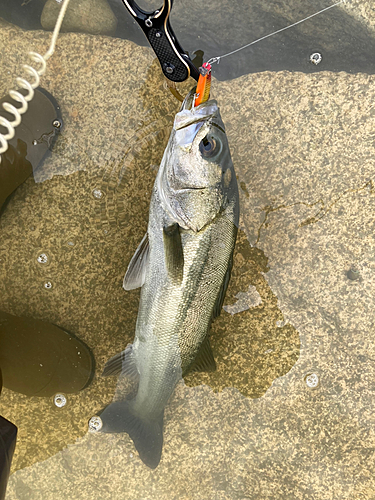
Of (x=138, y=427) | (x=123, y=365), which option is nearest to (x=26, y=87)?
(x=123, y=365)

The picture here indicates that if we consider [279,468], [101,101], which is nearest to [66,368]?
[279,468]

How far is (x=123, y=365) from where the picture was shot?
7.30 ft

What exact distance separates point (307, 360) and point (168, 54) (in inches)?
86.5

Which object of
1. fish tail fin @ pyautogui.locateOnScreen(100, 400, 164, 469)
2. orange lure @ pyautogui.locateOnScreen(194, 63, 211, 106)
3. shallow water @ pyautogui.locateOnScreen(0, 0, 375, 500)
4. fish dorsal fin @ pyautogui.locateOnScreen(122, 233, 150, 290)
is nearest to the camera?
orange lure @ pyautogui.locateOnScreen(194, 63, 211, 106)

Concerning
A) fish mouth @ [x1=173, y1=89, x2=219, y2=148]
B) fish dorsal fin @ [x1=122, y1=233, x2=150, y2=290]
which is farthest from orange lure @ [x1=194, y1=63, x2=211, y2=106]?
fish dorsal fin @ [x1=122, y1=233, x2=150, y2=290]

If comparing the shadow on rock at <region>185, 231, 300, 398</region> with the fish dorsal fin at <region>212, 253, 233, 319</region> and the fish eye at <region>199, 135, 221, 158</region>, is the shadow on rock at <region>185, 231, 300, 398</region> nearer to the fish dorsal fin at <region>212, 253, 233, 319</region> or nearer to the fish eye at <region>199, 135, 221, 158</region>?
the fish dorsal fin at <region>212, 253, 233, 319</region>

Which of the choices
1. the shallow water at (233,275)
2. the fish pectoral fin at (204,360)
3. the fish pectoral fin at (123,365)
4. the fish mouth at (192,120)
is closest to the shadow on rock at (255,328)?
the shallow water at (233,275)

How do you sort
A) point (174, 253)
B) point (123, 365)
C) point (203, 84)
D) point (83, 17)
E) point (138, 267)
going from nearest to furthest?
point (203, 84) → point (174, 253) → point (138, 267) → point (123, 365) → point (83, 17)

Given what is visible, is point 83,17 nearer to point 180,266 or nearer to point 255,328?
point 180,266

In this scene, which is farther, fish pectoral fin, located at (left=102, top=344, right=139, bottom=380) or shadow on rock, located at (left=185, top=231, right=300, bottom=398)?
shadow on rock, located at (left=185, top=231, right=300, bottom=398)

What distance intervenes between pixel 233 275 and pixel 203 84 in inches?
50.3

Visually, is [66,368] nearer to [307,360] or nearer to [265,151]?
[307,360]

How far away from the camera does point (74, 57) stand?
2.33 metres

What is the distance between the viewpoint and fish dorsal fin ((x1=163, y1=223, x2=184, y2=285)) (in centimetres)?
188
